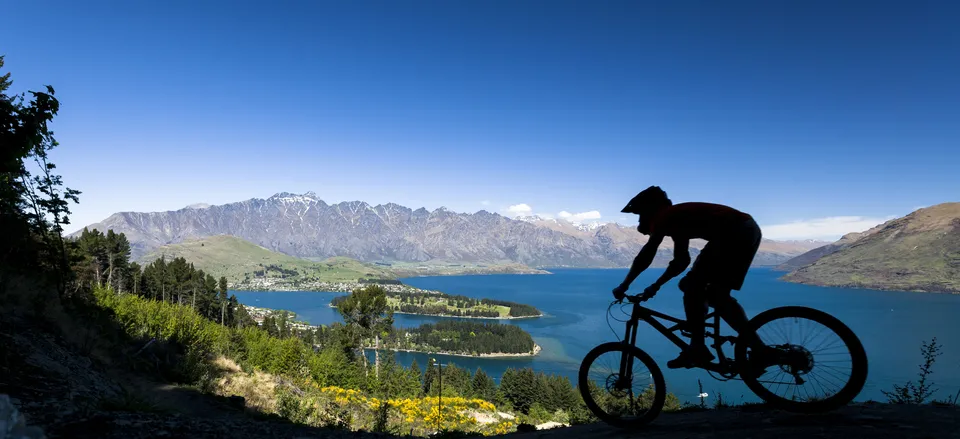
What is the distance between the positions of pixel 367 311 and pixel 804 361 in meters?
40.3

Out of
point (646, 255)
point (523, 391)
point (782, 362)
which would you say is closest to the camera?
point (782, 362)

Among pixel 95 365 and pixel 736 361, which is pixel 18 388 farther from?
pixel 736 361

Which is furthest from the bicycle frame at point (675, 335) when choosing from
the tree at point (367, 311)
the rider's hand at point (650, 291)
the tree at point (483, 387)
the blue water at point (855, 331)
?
the tree at point (483, 387)

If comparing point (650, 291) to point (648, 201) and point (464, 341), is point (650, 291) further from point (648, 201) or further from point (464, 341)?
point (464, 341)

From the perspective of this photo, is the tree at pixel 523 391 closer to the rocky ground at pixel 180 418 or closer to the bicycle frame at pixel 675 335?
the rocky ground at pixel 180 418

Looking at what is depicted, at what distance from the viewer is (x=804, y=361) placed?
187 inches

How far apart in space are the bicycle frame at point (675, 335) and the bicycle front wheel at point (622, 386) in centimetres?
7

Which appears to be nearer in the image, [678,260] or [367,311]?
[678,260]

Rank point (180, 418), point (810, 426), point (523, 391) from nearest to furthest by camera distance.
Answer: point (810, 426), point (180, 418), point (523, 391)

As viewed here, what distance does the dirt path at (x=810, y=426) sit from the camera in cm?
403

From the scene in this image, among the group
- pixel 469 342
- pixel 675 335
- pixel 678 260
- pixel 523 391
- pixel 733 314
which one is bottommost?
pixel 469 342

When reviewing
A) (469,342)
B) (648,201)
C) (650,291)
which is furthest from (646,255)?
(469,342)

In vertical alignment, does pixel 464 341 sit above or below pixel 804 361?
below

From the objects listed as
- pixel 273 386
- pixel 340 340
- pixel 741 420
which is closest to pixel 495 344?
pixel 340 340
